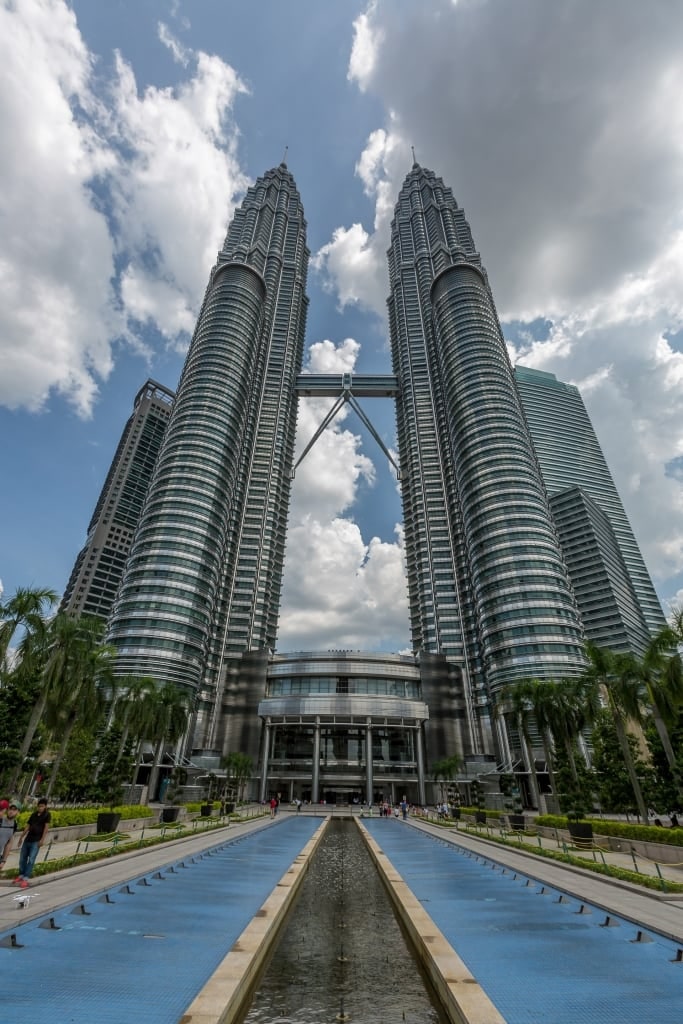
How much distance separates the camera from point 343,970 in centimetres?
924

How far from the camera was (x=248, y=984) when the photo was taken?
7.94 m

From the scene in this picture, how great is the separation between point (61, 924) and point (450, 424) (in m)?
136

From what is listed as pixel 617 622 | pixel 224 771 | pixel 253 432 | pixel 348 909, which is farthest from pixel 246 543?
pixel 348 909

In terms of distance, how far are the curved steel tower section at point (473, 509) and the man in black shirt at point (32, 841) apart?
91.4 m

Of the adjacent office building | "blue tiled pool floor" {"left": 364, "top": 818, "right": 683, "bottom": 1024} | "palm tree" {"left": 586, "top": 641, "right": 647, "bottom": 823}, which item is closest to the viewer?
"blue tiled pool floor" {"left": 364, "top": 818, "right": 683, "bottom": 1024}

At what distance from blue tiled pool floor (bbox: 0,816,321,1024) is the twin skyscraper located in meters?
87.3

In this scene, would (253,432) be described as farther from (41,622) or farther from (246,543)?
(41,622)

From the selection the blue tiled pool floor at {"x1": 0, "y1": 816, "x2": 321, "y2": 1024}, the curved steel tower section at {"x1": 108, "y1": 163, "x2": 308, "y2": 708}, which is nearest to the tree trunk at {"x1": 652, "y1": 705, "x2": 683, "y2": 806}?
the blue tiled pool floor at {"x1": 0, "y1": 816, "x2": 321, "y2": 1024}

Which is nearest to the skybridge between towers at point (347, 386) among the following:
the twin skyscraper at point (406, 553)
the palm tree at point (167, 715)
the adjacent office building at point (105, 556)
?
the twin skyscraper at point (406, 553)

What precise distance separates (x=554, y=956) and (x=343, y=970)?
12.6 feet

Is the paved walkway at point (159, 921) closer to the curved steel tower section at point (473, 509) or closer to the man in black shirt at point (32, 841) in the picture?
the man in black shirt at point (32, 841)

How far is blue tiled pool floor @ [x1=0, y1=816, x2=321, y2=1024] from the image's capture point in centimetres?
625

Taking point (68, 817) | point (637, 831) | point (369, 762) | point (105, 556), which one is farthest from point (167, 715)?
point (105, 556)

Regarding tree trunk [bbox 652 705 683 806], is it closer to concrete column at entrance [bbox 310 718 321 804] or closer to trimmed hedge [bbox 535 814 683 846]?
trimmed hedge [bbox 535 814 683 846]
